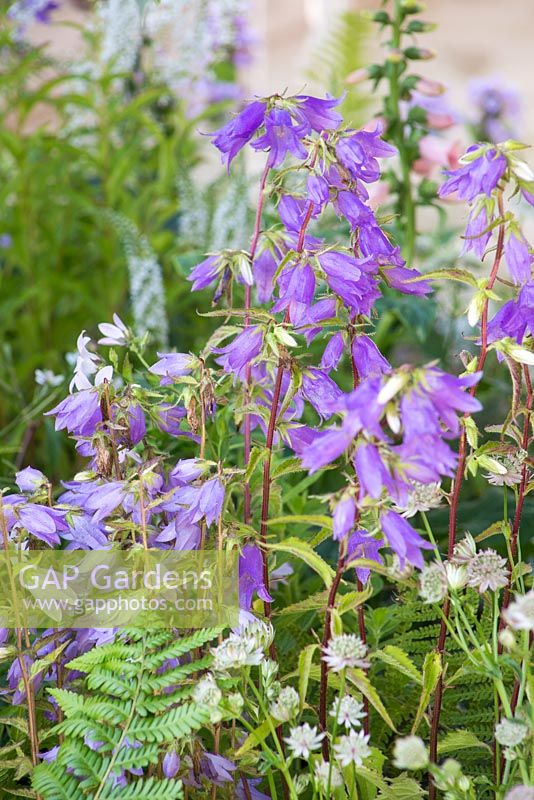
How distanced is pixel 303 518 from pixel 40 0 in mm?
1338

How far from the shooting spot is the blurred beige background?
331 cm

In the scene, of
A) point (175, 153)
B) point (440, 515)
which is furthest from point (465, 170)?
point (175, 153)

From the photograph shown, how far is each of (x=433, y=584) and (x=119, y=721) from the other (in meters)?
0.18

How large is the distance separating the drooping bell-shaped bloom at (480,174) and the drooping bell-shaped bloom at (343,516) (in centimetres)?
17

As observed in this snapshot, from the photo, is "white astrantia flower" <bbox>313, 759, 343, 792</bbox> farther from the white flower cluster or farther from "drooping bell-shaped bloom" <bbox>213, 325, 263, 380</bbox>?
the white flower cluster

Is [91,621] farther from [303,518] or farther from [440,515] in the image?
[440,515]

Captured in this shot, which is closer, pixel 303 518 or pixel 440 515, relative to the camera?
pixel 303 518

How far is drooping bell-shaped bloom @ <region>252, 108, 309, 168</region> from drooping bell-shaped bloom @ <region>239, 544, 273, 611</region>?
0.22m

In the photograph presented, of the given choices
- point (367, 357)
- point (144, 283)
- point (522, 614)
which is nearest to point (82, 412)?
point (367, 357)

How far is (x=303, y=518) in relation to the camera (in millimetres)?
423

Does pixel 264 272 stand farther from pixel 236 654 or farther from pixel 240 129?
pixel 236 654

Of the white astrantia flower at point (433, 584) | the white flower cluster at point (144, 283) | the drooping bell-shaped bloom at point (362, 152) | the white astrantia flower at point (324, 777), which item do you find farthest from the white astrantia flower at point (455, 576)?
the white flower cluster at point (144, 283)

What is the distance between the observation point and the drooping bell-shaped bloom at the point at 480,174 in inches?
17.8

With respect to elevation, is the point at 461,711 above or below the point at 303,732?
below
